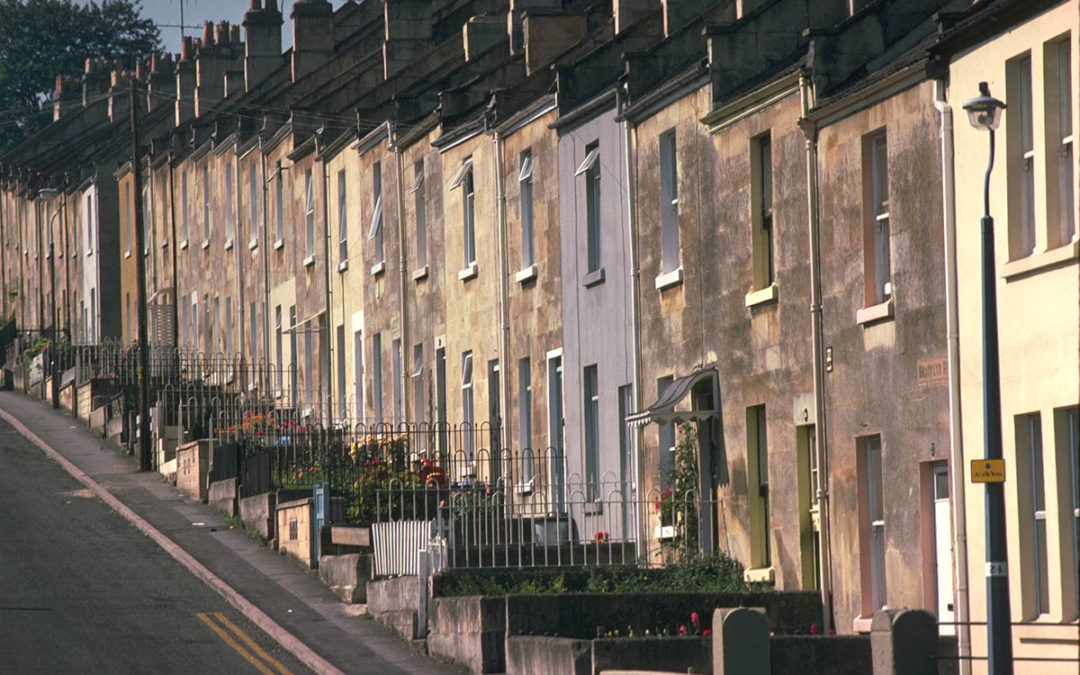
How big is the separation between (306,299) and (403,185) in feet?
26.2

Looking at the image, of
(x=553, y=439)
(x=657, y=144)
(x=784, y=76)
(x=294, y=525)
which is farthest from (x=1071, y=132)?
(x=294, y=525)

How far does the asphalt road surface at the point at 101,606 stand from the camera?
24.7 m

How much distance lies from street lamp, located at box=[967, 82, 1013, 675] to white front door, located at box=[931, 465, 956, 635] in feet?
13.4

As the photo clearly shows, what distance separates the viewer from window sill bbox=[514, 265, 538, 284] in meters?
33.1

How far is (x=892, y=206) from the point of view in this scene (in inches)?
877

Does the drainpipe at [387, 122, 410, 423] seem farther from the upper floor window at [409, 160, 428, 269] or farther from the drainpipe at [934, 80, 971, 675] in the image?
the drainpipe at [934, 80, 971, 675]

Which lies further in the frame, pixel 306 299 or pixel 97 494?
pixel 306 299

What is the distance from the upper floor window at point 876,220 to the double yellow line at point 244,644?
786cm

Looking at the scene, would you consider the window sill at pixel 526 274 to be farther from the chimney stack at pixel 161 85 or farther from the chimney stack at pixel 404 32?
the chimney stack at pixel 161 85

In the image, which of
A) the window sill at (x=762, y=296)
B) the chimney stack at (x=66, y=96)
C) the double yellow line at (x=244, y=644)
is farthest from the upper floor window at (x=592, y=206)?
the chimney stack at (x=66, y=96)

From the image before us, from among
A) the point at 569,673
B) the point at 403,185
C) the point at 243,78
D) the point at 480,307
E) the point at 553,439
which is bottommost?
the point at 569,673

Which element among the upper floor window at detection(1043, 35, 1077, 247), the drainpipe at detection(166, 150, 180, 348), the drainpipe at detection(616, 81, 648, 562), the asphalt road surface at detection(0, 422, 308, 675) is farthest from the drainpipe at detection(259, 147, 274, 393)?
the upper floor window at detection(1043, 35, 1077, 247)

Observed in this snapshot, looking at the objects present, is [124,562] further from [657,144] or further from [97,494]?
[657,144]

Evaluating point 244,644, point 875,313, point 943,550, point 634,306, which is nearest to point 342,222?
point 634,306
